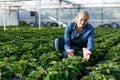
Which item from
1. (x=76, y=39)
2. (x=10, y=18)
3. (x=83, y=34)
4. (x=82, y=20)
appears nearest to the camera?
(x=82, y=20)

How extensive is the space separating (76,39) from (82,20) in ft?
2.48

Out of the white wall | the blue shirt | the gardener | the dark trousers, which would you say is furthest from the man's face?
the white wall

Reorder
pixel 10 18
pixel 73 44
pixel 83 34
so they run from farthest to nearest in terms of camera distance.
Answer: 1. pixel 10 18
2. pixel 73 44
3. pixel 83 34

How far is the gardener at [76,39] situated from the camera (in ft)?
21.1

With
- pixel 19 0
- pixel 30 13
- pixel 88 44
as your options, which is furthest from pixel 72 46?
pixel 30 13

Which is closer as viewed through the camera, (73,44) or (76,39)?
(76,39)

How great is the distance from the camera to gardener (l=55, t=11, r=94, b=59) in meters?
6.42

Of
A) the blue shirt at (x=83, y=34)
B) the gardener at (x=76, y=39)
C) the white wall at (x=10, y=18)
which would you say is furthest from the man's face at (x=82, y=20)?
the white wall at (x=10, y=18)

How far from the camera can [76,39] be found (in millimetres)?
6754

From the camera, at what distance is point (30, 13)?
40.6 meters

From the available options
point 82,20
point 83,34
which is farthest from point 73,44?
point 82,20

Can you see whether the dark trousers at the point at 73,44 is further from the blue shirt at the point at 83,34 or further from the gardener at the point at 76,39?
the blue shirt at the point at 83,34

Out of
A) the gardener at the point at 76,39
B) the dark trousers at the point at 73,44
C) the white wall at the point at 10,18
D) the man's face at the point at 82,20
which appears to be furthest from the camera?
the white wall at the point at 10,18

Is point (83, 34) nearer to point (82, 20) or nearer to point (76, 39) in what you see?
point (76, 39)
